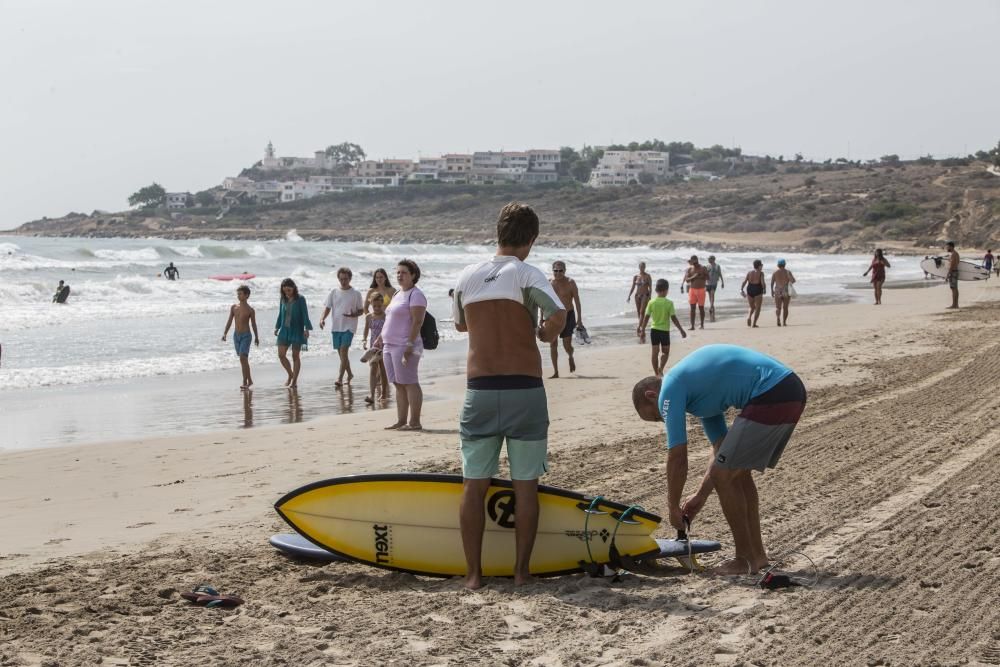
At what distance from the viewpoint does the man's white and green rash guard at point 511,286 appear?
523 cm

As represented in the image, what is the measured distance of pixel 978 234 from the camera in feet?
237

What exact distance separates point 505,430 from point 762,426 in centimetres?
122

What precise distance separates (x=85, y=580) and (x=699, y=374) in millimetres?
3274

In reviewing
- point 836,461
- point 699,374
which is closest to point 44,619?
point 699,374

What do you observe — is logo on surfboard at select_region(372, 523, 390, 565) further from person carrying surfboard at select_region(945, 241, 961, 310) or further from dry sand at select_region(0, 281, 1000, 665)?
person carrying surfboard at select_region(945, 241, 961, 310)

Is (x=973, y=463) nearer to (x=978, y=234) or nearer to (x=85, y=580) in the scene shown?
(x=85, y=580)

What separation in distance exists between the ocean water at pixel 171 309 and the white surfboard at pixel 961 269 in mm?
2702

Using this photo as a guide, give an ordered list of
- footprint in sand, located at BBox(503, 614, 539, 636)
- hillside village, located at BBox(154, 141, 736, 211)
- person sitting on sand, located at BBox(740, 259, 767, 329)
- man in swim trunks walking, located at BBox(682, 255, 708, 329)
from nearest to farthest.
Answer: footprint in sand, located at BBox(503, 614, 539, 636)
man in swim trunks walking, located at BBox(682, 255, 708, 329)
person sitting on sand, located at BBox(740, 259, 767, 329)
hillside village, located at BBox(154, 141, 736, 211)

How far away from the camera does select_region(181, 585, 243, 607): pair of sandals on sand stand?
518 cm

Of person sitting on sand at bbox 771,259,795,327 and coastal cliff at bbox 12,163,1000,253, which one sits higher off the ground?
coastal cliff at bbox 12,163,1000,253

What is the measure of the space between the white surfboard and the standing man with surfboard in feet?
105

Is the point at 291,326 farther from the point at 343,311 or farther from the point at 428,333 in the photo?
the point at 428,333

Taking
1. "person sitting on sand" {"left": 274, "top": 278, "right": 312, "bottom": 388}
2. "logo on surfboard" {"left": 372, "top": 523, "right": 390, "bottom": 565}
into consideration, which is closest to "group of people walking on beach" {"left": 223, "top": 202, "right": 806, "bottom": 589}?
"logo on surfboard" {"left": 372, "top": 523, "right": 390, "bottom": 565}

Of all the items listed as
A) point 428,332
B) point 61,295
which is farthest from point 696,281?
point 61,295
